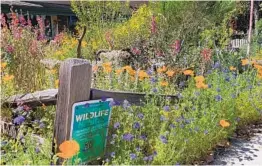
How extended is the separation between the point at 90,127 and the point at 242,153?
175 centimetres

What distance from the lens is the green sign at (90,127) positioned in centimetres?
260

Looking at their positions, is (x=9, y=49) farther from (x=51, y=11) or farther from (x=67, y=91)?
(x=51, y=11)

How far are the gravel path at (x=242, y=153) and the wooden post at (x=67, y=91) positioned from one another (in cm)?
154

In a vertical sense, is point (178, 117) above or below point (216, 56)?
below

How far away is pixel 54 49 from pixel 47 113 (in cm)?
397

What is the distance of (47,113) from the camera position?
11.3 ft

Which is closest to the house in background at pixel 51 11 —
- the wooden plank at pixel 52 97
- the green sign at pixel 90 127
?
the wooden plank at pixel 52 97

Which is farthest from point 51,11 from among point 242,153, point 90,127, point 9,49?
point 90,127

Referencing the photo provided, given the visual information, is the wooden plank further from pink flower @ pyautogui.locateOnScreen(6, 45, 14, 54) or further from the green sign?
pink flower @ pyautogui.locateOnScreen(6, 45, 14, 54)

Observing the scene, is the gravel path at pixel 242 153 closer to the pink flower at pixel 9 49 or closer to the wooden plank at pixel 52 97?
the wooden plank at pixel 52 97

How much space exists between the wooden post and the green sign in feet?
0.14

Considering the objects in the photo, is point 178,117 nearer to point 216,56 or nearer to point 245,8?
point 216,56

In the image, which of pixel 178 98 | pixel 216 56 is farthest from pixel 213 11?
pixel 178 98

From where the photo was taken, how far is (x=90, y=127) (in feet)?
8.96
